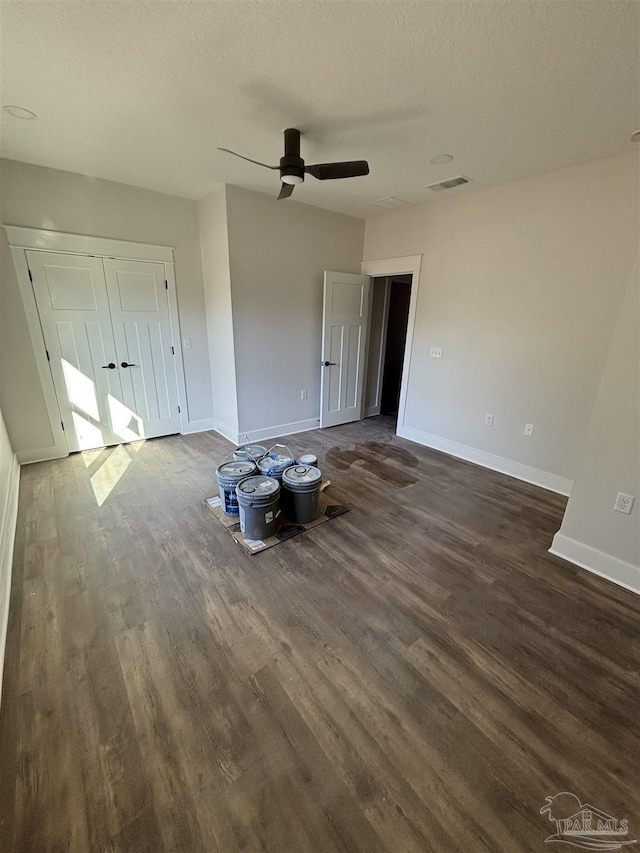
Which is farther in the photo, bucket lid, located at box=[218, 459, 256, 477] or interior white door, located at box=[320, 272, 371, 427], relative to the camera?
A: interior white door, located at box=[320, 272, 371, 427]

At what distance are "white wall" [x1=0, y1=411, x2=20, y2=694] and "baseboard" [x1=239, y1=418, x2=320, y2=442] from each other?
82.0 inches

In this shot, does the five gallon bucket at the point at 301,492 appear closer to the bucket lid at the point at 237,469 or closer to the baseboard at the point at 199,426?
the bucket lid at the point at 237,469

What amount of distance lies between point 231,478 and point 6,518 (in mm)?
1512

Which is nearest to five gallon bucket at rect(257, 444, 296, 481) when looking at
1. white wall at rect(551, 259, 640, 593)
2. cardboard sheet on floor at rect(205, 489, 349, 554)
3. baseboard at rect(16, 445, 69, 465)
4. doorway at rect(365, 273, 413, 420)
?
cardboard sheet on floor at rect(205, 489, 349, 554)

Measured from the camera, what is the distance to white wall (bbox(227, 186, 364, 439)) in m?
3.63

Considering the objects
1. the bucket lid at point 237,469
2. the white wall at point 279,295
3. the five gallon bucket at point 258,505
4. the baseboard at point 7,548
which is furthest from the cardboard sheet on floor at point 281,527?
the white wall at point 279,295

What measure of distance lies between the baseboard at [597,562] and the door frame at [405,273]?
8.01ft

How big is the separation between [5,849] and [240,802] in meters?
0.68

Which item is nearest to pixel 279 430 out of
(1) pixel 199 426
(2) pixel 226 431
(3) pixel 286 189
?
(2) pixel 226 431

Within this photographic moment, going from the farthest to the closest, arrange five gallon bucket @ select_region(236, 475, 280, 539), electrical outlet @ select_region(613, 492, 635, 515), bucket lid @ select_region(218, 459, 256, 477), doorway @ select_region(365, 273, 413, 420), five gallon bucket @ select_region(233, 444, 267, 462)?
doorway @ select_region(365, 273, 413, 420) < five gallon bucket @ select_region(233, 444, 267, 462) < bucket lid @ select_region(218, 459, 256, 477) < five gallon bucket @ select_region(236, 475, 280, 539) < electrical outlet @ select_region(613, 492, 635, 515)

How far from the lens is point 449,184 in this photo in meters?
3.22

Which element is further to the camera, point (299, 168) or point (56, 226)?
point (56, 226)

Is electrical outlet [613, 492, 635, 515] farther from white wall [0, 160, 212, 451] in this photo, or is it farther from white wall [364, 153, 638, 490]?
white wall [0, 160, 212, 451]

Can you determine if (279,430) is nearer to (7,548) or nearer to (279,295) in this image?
(279,295)
